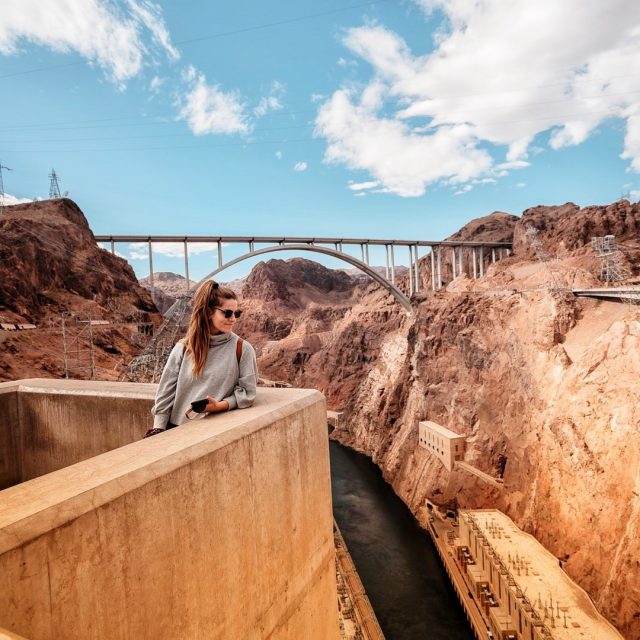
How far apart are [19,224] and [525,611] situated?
93.4 ft

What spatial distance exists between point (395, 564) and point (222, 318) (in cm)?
2127

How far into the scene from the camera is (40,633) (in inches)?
45.3

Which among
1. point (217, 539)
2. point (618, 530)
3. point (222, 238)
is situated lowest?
point (618, 530)

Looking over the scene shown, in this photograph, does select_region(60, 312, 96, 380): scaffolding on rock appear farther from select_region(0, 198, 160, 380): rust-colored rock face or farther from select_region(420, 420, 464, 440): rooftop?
select_region(420, 420, 464, 440): rooftop

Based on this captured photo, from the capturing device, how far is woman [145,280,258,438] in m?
2.37

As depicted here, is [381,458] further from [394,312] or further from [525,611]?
[525,611]

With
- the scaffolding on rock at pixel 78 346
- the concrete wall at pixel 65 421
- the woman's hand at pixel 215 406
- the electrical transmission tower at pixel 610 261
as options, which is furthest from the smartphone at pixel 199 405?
the electrical transmission tower at pixel 610 261

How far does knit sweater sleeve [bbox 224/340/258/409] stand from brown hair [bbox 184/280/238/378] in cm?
22

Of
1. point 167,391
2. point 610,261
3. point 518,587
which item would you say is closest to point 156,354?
point 518,587

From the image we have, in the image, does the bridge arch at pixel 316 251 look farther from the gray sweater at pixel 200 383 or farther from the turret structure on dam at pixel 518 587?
the gray sweater at pixel 200 383

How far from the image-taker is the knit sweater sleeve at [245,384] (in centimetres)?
232

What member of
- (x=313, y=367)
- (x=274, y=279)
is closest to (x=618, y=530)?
(x=313, y=367)

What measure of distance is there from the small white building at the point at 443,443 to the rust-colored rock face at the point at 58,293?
663 inches

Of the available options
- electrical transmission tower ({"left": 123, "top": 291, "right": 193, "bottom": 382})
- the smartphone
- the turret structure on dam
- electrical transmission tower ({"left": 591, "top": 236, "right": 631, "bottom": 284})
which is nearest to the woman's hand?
the smartphone
